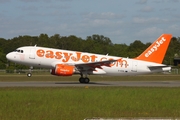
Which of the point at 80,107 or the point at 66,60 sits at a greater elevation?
the point at 66,60

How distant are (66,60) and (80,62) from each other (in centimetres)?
142

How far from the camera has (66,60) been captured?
39750mm

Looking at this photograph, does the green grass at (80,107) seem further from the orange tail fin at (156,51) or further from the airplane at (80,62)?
the orange tail fin at (156,51)

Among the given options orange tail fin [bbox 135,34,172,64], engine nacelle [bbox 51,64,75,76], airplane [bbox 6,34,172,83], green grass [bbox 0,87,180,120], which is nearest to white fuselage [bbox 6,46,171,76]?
airplane [bbox 6,34,172,83]

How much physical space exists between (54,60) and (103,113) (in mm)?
24201

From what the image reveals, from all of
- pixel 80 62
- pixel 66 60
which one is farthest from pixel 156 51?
pixel 66 60

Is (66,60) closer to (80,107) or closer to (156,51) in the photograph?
(156,51)

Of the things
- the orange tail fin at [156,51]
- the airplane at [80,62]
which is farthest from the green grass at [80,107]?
the orange tail fin at [156,51]

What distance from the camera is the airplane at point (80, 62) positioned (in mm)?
38938

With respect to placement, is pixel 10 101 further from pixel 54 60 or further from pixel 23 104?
pixel 54 60

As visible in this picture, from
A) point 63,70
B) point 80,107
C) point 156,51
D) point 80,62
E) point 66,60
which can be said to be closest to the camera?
point 80,107

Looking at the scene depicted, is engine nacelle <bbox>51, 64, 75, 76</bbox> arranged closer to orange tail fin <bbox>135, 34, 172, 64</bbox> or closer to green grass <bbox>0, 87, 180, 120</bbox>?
orange tail fin <bbox>135, 34, 172, 64</bbox>

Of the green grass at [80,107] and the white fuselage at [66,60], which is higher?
the white fuselage at [66,60]

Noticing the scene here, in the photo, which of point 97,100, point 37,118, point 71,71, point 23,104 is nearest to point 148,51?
point 71,71
